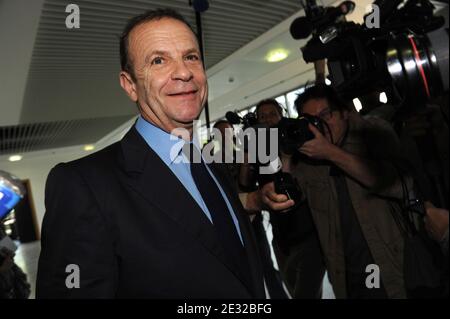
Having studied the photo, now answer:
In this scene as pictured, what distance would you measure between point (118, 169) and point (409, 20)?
819 mm

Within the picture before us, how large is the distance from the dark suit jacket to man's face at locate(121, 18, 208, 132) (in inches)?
7.3

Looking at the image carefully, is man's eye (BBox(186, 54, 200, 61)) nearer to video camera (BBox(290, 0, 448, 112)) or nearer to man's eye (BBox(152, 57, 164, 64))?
man's eye (BBox(152, 57, 164, 64))

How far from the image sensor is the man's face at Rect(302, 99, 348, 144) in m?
1.60

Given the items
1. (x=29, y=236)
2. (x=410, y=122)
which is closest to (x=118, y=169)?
(x=410, y=122)

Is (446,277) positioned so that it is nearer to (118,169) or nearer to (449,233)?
(449,233)

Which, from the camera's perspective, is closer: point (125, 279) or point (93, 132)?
point (125, 279)

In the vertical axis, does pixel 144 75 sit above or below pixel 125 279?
above

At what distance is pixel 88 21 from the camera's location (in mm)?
2900

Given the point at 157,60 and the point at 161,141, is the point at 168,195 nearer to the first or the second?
the point at 161,141

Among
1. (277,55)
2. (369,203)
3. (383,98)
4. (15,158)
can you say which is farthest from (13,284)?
(15,158)

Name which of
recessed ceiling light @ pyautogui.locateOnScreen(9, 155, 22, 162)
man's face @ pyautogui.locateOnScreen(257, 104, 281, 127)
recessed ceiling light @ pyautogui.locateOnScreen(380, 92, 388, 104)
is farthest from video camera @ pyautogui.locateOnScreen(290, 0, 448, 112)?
recessed ceiling light @ pyautogui.locateOnScreen(9, 155, 22, 162)

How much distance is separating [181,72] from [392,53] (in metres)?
0.55

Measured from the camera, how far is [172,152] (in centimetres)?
90

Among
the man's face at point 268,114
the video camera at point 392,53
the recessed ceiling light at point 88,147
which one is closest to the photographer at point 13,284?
the man's face at point 268,114
